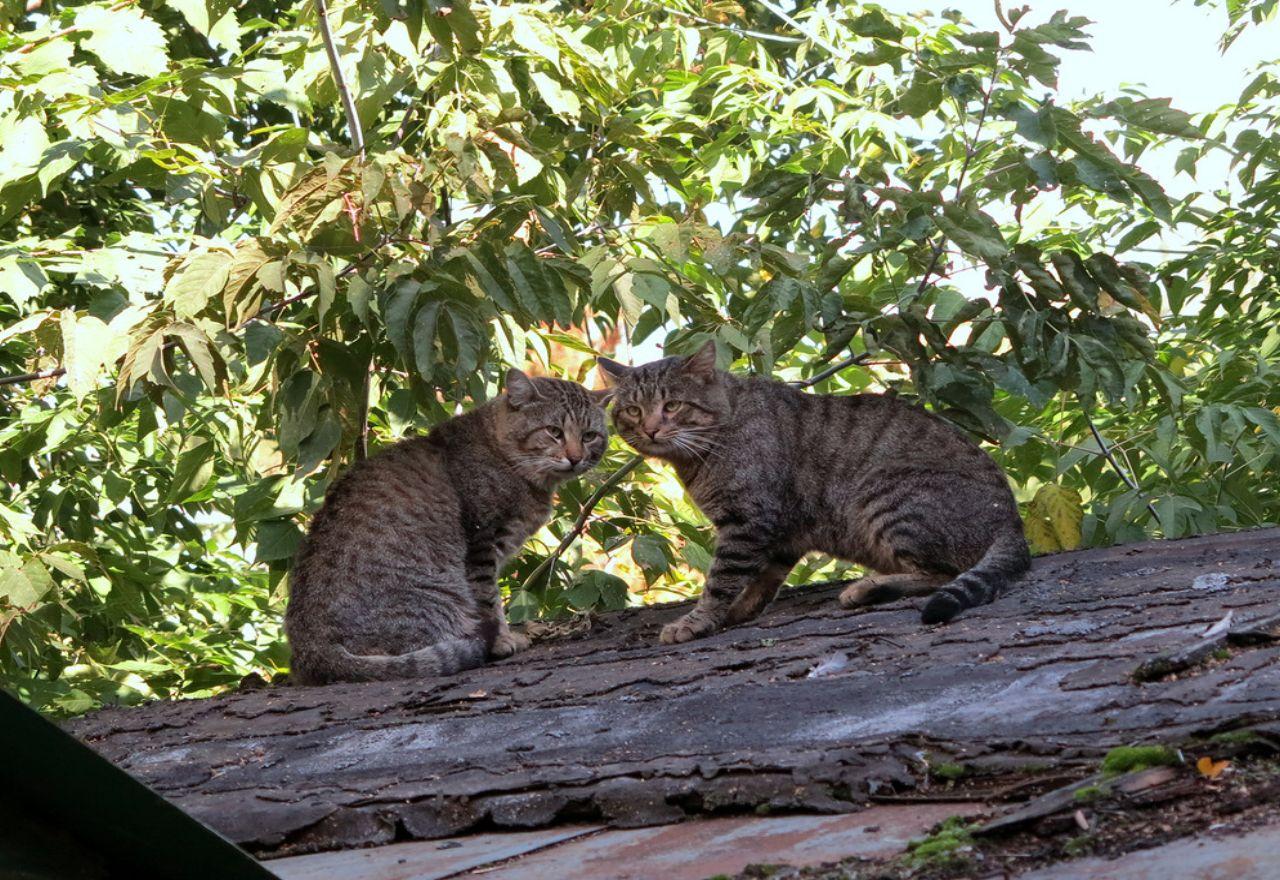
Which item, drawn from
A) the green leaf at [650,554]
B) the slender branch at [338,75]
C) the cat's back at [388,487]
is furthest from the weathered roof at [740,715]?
the slender branch at [338,75]

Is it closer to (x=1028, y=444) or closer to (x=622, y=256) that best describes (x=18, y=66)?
(x=622, y=256)

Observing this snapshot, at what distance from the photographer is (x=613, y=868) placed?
170 centimetres

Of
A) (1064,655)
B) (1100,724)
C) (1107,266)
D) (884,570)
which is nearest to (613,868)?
(1100,724)

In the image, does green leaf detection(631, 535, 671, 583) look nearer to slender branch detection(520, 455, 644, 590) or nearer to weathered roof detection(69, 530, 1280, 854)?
slender branch detection(520, 455, 644, 590)

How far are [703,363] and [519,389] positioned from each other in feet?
2.57

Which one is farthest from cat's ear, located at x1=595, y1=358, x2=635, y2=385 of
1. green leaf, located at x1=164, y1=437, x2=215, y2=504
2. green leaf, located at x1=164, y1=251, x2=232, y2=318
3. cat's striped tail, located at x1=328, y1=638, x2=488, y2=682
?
green leaf, located at x1=164, y1=251, x2=232, y2=318

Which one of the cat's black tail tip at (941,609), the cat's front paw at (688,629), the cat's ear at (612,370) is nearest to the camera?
the cat's black tail tip at (941,609)

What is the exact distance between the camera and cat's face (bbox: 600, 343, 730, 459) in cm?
486

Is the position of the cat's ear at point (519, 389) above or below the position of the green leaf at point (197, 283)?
below

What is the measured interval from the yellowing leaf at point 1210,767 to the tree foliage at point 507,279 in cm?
269

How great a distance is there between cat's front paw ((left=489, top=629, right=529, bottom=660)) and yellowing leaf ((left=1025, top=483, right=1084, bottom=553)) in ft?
7.04

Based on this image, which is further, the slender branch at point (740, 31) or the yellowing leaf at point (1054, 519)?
the slender branch at point (740, 31)

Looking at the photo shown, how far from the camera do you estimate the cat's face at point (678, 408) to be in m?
4.86

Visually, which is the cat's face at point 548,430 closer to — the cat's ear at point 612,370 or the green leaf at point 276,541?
the cat's ear at point 612,370
